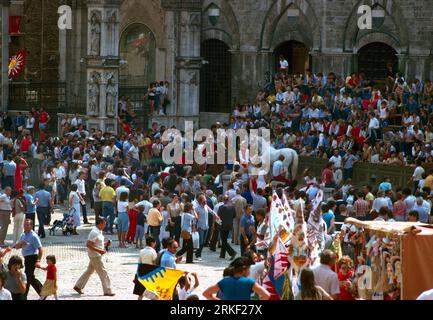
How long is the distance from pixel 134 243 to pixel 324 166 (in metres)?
8.65

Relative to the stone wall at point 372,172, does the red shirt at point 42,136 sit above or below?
above

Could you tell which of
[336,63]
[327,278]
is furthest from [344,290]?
[336,63]

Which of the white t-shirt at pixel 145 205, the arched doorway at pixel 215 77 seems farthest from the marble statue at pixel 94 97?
the white t-shirt at pixel 145 205

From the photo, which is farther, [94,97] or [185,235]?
[94,97]

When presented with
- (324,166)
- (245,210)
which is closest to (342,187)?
(324,166)

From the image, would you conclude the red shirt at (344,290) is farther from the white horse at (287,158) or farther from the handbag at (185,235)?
the white horse at (287,158)

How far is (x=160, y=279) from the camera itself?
831 inches

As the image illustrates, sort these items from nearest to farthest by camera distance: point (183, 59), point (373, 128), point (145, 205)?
point (145, 205), point (373, 128), point (183, 59)

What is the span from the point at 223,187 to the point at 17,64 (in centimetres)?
1975

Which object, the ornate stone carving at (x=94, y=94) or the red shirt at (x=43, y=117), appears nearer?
the ornate stone carving at (x=94, y=94)

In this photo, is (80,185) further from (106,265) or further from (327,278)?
(327,278)

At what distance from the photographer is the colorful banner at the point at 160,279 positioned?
20766 mm

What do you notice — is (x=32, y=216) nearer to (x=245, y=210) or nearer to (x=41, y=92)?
(x=245, y=210)

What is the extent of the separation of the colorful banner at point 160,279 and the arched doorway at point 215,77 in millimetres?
29110
